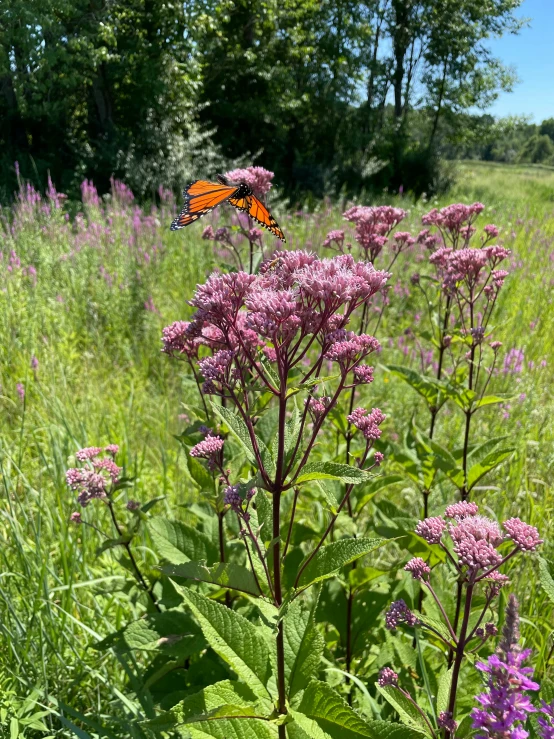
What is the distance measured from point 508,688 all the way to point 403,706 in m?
0.71

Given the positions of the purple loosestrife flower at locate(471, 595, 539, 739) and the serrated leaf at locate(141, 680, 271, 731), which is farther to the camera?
the serrated leaf at locate(141, 680, 271, 731)

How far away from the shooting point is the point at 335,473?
4.34ft

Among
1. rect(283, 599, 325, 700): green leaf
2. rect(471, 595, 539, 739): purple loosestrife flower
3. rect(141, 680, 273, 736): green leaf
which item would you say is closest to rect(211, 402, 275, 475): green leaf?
rect(283, 599, 325, 700): green leaf

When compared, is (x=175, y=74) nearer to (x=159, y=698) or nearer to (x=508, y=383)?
(x=508, y=383)

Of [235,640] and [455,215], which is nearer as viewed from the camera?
[235,640]

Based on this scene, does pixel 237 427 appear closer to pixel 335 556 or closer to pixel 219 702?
pixel 335 556

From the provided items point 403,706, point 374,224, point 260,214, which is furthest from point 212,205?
point 403,706

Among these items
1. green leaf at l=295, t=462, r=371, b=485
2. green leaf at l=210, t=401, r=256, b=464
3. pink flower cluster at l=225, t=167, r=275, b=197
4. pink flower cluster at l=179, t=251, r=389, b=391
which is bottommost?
green leaf at l=295, t=462, r=371, b=485

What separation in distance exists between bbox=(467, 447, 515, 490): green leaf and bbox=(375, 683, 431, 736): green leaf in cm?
118

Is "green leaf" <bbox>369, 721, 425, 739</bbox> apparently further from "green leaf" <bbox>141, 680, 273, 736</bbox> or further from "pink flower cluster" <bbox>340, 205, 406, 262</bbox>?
"pink flower cluster" <bbox>340, 205, 406, 262</bbox>

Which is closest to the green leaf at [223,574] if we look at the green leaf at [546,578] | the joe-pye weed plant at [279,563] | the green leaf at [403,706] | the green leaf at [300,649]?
the joe-pye weed plant at [279,563]

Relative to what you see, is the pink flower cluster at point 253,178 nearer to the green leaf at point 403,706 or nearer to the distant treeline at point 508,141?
the green leaf at point 403,706

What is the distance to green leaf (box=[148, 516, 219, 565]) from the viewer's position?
6.75 ft

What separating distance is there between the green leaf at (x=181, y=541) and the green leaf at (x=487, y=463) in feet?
4.20
